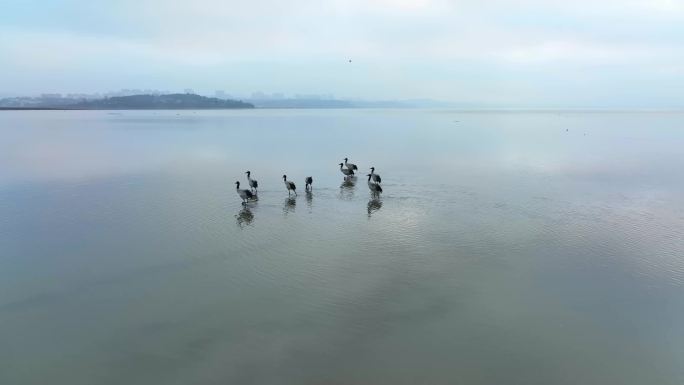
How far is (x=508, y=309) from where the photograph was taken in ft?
27.6

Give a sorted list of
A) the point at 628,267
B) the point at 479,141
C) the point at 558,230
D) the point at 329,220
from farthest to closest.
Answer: the point at 479,141
the point at 329,220
the point at 558,230
the point at 628,267

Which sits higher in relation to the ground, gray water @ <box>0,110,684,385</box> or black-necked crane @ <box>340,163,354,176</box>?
black-necked crane @ <box>340,163,354,176</box>

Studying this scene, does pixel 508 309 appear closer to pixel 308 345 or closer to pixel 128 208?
pixel 308 345

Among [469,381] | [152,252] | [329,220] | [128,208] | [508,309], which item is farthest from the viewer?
[128,208]

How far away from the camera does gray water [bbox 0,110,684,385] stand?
6930 mm

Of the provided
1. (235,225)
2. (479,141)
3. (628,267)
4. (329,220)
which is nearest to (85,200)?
(235,225)

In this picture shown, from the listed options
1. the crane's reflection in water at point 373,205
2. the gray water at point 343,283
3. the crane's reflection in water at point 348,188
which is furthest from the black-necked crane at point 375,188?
the crane's reflection in water at point 348,188

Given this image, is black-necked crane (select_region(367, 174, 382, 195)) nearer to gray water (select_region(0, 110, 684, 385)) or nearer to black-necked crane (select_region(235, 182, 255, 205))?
gray water (select_region(0, 110, 684, 385))

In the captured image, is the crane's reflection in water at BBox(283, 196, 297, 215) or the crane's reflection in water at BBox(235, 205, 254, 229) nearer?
the crane's reflection in water at BBox(235, 205, 254, 229)

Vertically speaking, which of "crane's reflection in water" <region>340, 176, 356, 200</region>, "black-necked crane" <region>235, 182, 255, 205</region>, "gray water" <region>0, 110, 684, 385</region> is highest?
"black-necked crane" <region>235, 182, 255, 205</region>

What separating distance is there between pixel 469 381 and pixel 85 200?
14.2 metres

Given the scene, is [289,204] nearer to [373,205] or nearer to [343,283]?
[373,205]

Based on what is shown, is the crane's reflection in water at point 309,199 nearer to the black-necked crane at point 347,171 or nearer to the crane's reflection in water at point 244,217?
the crane's reflection in water at point 244,217

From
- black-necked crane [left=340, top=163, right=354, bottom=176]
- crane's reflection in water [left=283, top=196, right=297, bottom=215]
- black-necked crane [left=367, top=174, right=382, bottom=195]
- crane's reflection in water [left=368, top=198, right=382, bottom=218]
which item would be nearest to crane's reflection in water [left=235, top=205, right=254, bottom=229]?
crane's reflection in water [left=283, top=196, right=297, bottom=215]
